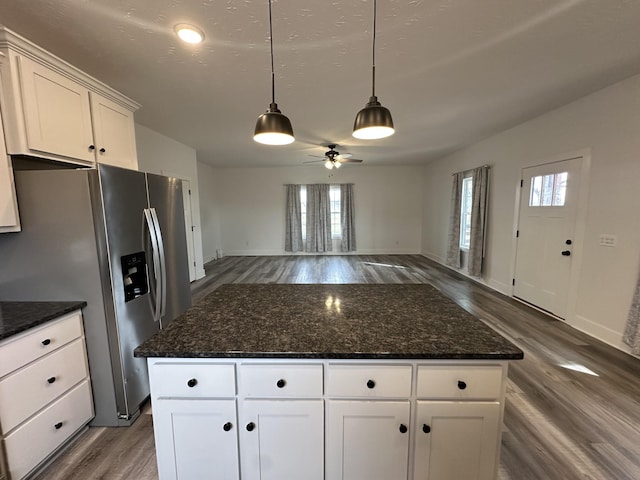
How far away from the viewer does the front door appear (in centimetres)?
309

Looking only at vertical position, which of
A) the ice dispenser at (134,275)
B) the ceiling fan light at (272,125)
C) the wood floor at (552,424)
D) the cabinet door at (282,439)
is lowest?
the wood floor at (552,424)

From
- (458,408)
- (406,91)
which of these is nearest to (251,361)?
(458,408)

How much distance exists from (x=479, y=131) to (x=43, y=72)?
503cm

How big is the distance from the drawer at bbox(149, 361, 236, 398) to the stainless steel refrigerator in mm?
875

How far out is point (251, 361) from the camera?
3.51 feet

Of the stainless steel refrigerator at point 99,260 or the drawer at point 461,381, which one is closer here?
the drawer at point 461,381

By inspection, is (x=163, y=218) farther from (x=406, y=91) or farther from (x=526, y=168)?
(x=526, y=168)

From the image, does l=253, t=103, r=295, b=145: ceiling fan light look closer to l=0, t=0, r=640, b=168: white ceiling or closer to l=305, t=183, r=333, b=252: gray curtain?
l=0, t=0, r=640, b=168: white ceiling

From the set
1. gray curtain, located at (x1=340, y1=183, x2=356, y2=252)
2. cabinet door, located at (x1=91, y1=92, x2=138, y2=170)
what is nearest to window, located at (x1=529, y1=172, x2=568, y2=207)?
gray curtain, located at (x1=340, y1=183, x2=356, y2=252)

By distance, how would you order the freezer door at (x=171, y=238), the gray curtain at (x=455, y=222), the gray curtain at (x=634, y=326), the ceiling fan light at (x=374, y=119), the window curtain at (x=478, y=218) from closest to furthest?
the ceiling fan light at (x=374, y=119), the freezer door at (x=171, y=238), the gray curtain at (x=634, y=326), the window curtain at (x=478, y=218), the gray curtain at (x=455, y=222)

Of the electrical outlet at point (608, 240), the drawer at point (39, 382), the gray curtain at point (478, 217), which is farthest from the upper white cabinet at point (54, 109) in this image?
the gray curtain at point (478, 217)

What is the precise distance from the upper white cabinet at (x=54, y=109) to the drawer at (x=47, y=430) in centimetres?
153

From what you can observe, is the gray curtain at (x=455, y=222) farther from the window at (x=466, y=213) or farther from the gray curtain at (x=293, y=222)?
the gray curtain at (x=293, y=222)

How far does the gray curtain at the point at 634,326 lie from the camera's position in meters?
2.34
